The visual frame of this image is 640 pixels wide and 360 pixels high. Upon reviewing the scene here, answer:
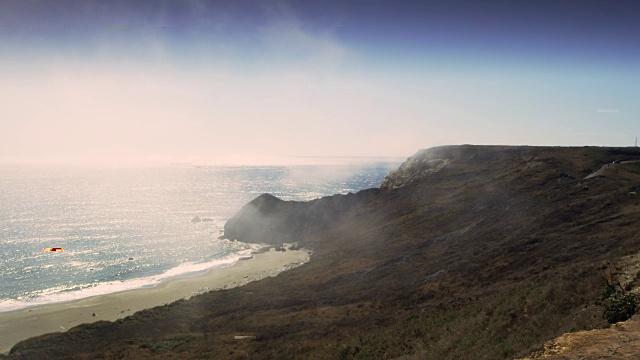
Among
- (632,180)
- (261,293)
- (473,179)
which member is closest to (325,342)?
(261,293)

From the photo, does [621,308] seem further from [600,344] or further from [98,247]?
[98,247]

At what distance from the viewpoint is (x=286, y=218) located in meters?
108

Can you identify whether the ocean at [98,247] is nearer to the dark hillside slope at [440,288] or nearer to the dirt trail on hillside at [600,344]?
the dark hillside slope at [440,288]

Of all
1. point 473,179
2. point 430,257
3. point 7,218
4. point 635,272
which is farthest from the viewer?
point 7,218

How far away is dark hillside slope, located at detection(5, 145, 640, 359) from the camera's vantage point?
2220 cm

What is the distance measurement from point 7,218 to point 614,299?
173 metres

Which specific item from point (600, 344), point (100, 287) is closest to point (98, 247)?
point (100, 287)

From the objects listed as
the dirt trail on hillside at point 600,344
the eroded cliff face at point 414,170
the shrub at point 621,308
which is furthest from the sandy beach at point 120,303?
the shrub at point 621,308

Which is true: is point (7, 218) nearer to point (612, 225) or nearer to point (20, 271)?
point (20, 271)

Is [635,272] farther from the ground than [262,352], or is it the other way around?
[635,272]

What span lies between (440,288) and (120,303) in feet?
166

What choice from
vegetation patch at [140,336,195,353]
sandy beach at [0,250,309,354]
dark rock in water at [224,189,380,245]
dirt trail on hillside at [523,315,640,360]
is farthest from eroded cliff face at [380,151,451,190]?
dirt trail on hillside at [523,315,640,360]

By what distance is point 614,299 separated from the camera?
54.6 feet

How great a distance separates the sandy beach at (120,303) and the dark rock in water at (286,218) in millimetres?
20976
